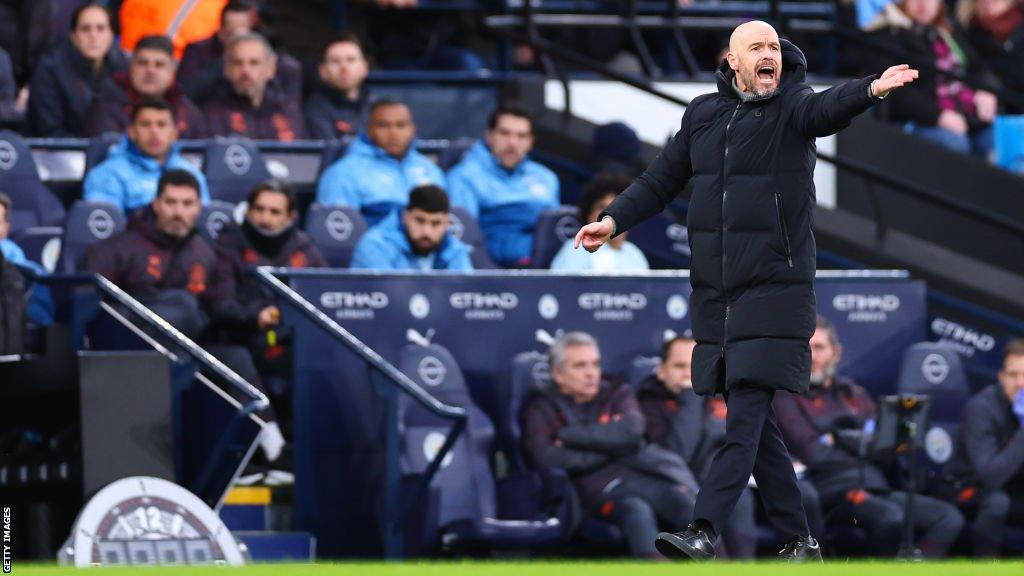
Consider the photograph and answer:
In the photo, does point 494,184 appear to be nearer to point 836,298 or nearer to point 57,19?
point 836,298

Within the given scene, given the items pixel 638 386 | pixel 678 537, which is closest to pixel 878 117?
pixel 638 386

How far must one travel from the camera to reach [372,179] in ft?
41.1

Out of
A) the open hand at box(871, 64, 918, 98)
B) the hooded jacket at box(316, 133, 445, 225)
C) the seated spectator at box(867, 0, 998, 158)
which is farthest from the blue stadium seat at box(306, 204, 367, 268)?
the open hand at box(871, 64, 918, 98)

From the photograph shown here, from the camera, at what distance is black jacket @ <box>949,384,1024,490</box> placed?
11.5 meters

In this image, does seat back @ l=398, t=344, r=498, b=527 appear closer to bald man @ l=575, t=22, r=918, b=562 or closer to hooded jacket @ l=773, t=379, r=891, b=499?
hooded jacket @ l=773, t=379, r=891, b=499

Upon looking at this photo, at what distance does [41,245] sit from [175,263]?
2.50ft

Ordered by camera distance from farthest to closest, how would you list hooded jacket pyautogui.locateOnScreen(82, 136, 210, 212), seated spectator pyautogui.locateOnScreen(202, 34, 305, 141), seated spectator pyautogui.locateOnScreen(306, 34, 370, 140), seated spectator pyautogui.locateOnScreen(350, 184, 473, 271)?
seated spectator pyautogui.locateOnScreen(306, 34, 370, 140), seated spectator pyautogui.locateOnScreen(202, 34, 305, 141), hooded jacket pyautogui.locateOnScreen(82, 136, 210, 212), seated spectator pyautogui.locateOnScreen(350, 184, 473, 271)

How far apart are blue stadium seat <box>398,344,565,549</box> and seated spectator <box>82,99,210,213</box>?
1.83 metres

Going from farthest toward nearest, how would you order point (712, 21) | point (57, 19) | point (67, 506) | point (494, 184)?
point (712, 21) → point (57, 19) → point (494, 184) → point (67, 506)

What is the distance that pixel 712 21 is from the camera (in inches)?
596

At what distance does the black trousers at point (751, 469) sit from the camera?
23.8 ft

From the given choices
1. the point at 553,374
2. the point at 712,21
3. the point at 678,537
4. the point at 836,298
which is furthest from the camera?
the point at 712,21

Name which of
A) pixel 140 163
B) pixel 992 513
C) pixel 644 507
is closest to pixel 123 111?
pixel 140 163

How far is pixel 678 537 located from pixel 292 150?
6414 mm
